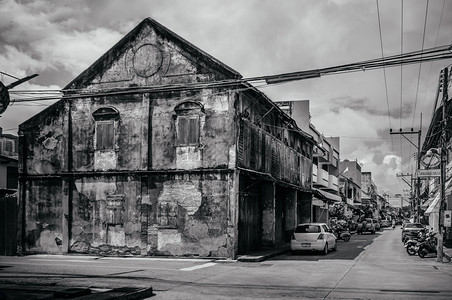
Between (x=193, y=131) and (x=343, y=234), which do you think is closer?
(x=193, y=131)

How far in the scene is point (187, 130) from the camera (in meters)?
23.5

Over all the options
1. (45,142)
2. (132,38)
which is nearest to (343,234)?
(132,38)

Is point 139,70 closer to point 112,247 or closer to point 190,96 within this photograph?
point 190,96

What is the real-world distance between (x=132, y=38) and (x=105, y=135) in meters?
4.95

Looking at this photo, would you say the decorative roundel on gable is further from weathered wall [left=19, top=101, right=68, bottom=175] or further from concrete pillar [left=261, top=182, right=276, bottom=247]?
concrete pillar [left=261, top=182, right=276, bottom=247]

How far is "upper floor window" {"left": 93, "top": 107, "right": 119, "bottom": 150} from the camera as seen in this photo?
2472cm

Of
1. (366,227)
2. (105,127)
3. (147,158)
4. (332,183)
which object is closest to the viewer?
(147,158)

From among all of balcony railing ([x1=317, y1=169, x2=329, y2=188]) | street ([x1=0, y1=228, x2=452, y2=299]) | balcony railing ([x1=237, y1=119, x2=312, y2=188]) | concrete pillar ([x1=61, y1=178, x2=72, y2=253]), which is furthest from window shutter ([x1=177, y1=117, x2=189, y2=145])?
balcony railing ([x1=317, y1=169, x2=329, y2=188])

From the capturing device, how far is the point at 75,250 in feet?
80.9

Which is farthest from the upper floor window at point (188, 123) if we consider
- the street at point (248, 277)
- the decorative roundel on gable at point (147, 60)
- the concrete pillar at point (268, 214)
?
the concrete pillar at point (268, 214)

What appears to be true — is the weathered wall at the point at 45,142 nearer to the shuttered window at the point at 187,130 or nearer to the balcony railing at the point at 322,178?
the shuttered window at the point at 187,130

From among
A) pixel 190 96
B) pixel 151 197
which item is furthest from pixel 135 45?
pixel 151 197

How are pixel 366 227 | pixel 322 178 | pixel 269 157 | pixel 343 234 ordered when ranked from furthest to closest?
pixel 366 227, pixel 322 178, pixel 343 234, pixel 269 157

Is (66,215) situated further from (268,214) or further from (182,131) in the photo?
(268,214)
